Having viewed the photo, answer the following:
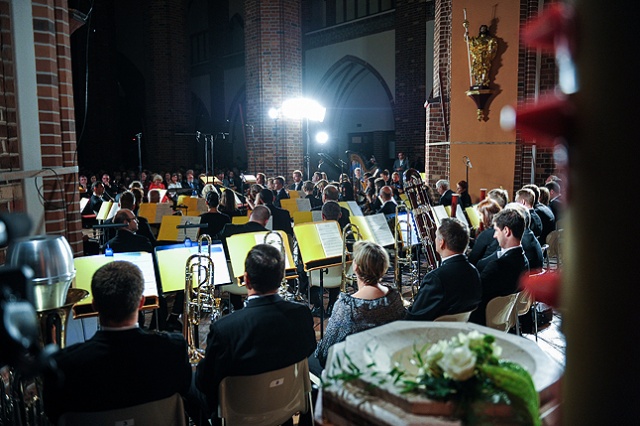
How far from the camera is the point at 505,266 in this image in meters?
4.30

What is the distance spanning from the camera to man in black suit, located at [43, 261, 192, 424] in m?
2.32

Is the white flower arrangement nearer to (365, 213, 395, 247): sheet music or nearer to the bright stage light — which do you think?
(365, 213, 395, 247): sheet music

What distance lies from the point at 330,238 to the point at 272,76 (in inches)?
385

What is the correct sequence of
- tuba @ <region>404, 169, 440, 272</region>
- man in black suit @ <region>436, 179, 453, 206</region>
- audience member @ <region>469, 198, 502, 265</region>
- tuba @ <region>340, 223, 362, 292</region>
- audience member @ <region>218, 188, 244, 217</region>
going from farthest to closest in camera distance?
man in black suit @ <region>436, 179, 453, 206</region>
audience member @ <region>218, 188, 244, 217</region>
tuba @ <region>404, 169, 440, 272</region>
audience member @ <region>469, 198, 502, 265</region>
tuba @ <region>340, 223, 362, 292</region>

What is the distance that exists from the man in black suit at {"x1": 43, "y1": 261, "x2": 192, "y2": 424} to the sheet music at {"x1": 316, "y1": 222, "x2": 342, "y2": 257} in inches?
113

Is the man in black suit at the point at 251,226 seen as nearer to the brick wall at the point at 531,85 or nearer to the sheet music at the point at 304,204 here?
the sheet music at the point at 304,204

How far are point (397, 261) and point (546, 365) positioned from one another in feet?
14.3

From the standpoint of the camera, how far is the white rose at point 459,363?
50.7 inches

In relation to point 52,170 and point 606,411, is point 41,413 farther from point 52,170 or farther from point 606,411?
point 606,411

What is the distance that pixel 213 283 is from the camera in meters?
4.36

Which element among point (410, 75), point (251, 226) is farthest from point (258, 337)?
point (410, 75)

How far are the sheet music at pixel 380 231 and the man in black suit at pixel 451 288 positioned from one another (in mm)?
2144

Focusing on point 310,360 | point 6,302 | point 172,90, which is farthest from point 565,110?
point 172,90

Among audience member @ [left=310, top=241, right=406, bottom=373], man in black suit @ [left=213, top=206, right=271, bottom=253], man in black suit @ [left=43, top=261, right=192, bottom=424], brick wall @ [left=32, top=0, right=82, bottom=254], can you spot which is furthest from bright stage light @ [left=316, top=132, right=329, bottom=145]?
man in black suit @ [left=43, top=261, right=192, bottom=424]
